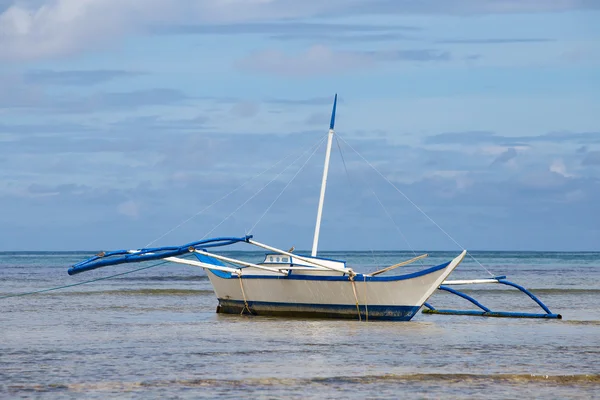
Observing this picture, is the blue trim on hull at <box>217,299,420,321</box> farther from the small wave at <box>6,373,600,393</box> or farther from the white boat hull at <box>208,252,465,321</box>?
→ the small wave at <box>6,373,600,393</box>

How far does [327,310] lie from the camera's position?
24500 millimetres

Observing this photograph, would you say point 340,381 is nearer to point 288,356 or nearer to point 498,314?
point 288,356

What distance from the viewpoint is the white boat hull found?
23.2 metres

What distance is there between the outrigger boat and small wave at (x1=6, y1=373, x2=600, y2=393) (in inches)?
298

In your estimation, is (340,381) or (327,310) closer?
(340,381)

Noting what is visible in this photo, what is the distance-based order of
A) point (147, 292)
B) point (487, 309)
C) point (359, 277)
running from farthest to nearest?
point (147, 292)
point (487, 309)
point (359, 277)

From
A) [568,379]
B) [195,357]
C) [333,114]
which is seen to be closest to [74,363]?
[195,357]

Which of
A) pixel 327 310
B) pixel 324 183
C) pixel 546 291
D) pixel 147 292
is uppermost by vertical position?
pixel 324 183

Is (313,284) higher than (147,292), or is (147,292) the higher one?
(313,284)

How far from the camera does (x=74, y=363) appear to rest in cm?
1625

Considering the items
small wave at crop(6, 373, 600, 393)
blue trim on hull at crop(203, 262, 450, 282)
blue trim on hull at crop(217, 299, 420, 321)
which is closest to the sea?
small wave at crop(6, 373, 600, 393)

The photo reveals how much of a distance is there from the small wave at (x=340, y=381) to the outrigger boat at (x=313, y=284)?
758 cm

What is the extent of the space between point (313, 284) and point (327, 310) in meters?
0.77

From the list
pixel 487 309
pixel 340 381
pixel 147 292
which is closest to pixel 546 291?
pixel 487 309
